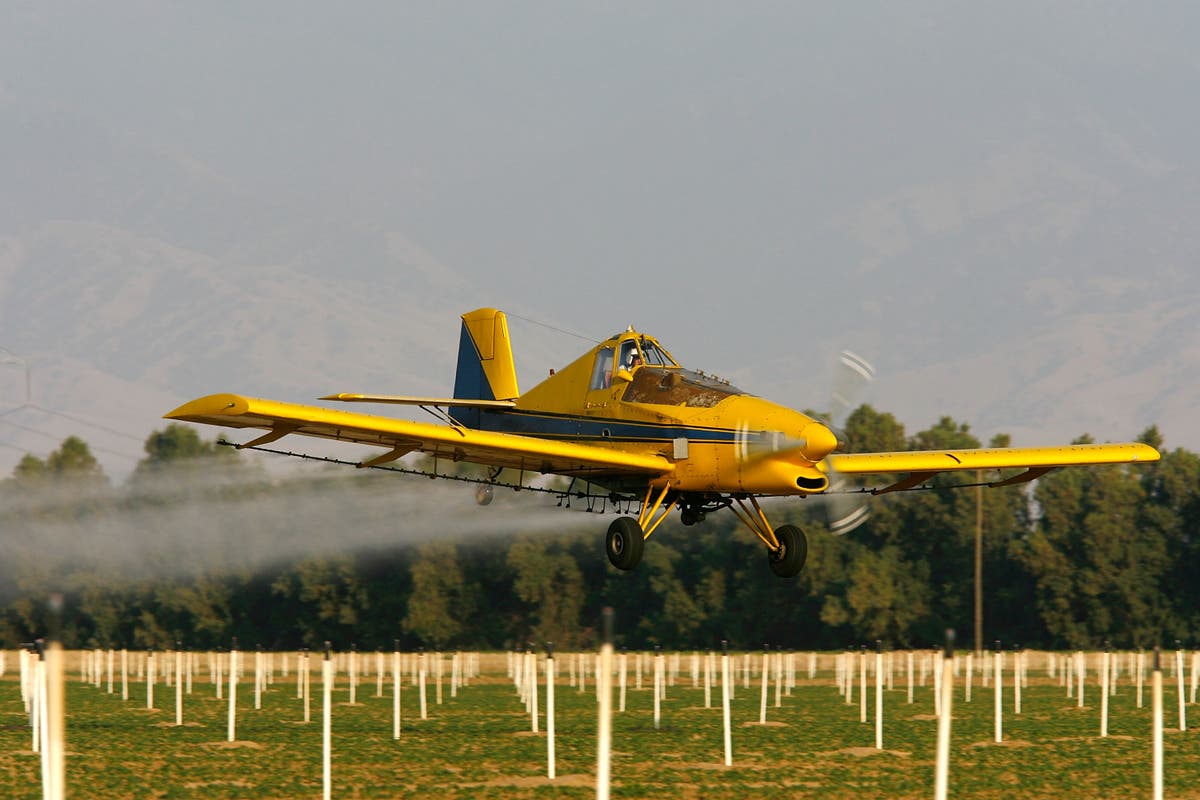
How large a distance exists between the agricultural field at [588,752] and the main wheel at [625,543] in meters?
3.76

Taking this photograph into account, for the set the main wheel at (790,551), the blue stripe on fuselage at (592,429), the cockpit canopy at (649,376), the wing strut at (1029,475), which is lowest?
the main wheel at (790,551)

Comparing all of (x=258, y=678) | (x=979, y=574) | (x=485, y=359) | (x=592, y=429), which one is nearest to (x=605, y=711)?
(x=592, y=429)

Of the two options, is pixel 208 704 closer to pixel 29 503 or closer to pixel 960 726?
pixel 960 726

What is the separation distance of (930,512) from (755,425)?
2994 inches

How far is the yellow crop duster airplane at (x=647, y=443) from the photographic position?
25.4 meters

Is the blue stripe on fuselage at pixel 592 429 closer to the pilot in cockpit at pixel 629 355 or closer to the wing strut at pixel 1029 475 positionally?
the pilot in cockpit at pixel 629 355

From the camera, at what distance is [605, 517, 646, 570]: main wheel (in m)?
26.2

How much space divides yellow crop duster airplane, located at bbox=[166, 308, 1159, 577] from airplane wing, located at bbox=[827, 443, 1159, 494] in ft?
0.12

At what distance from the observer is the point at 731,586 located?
9994cm

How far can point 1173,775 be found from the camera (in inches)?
1143

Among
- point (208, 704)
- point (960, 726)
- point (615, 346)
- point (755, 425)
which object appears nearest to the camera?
point (755, 425)

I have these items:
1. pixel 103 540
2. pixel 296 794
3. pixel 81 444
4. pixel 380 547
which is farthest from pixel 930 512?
pixel 296 794

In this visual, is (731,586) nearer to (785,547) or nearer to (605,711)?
(785,547)

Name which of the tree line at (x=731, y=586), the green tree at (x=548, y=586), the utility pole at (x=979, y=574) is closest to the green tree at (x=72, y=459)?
the tree line at (x=731, y=586)
